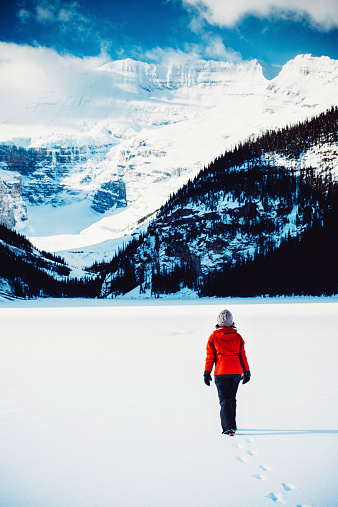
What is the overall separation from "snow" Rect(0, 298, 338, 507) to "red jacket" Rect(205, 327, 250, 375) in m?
1.24

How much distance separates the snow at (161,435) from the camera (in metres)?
6.16

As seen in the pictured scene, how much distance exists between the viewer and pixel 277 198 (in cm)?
11912

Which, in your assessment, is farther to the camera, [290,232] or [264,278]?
[290,232]

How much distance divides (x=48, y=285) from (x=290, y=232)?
99950 millimetres

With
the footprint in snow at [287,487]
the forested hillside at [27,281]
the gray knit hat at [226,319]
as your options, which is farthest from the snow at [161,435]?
the forested hillside at [27,281]

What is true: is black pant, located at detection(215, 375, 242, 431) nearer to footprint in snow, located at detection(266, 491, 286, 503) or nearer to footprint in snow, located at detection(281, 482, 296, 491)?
footprint in snow, located at detection(281, 482, 296, 491)

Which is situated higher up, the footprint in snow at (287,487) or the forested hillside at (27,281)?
the forested hillside at (27,281)

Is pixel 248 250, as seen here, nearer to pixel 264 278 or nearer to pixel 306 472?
pixel 264 278

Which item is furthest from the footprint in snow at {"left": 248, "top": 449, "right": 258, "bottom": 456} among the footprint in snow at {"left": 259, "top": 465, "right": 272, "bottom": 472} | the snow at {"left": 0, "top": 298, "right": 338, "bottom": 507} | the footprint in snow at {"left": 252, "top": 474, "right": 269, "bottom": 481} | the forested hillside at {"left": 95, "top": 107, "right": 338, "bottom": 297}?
the forested hillside at {"left": 95, "top": 107, "right": 338, "bottom": 297}

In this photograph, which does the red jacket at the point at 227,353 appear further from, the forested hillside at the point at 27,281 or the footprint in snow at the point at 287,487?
the forested hillside at the point at 27,281

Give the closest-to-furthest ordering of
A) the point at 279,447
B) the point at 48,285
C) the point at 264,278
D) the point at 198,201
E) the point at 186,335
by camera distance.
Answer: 1. the point at 279,447
2. the point at 186,335
3. the point at 264,278
4. the point at 198,201
5. the point at 48,285

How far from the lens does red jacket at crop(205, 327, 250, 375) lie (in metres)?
8.91

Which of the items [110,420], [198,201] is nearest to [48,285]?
[198,201]

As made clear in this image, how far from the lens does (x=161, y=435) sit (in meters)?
8.44
